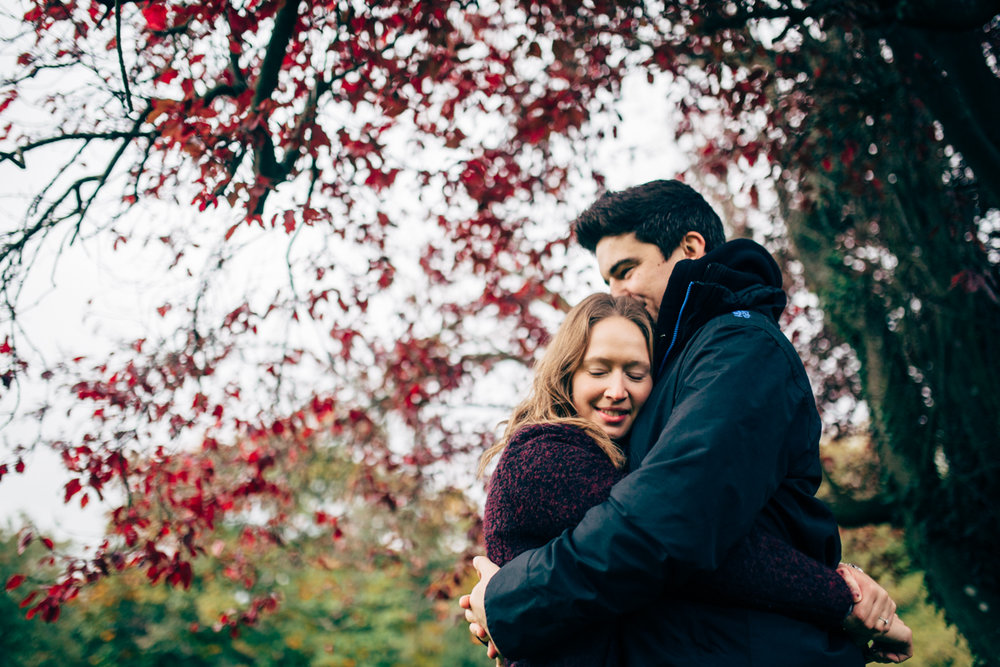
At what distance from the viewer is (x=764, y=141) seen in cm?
470

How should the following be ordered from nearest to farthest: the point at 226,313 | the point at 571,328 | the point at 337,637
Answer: the point at 571,328, the point at 226,313, the point at 337,637

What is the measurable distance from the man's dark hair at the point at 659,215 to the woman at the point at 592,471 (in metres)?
0.24

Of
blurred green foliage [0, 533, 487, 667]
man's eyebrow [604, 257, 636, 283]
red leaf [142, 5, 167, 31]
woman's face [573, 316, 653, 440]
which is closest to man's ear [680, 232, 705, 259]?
man's eyebrow [604, 257, 636, 283]

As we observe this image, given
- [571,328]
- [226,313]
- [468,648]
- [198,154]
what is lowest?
[468,648]

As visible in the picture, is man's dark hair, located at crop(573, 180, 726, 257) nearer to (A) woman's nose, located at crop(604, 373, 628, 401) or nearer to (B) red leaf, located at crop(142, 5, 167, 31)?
(A) woman's nose, located at crop(604, 373, 628, 401)

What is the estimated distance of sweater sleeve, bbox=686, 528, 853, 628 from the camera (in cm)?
128

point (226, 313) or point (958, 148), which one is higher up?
point (226, 313)

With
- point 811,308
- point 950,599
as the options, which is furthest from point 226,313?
point 811,308

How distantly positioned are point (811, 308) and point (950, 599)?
313cm

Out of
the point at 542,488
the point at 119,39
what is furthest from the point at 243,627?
the point at 542,488

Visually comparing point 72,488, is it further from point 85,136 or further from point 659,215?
point 659,215

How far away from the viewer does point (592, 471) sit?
1.48 meters

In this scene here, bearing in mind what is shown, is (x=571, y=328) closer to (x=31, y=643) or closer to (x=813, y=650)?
(x=813, y=650)

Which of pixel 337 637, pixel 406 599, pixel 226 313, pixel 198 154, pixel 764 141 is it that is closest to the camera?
pixel 198 154
